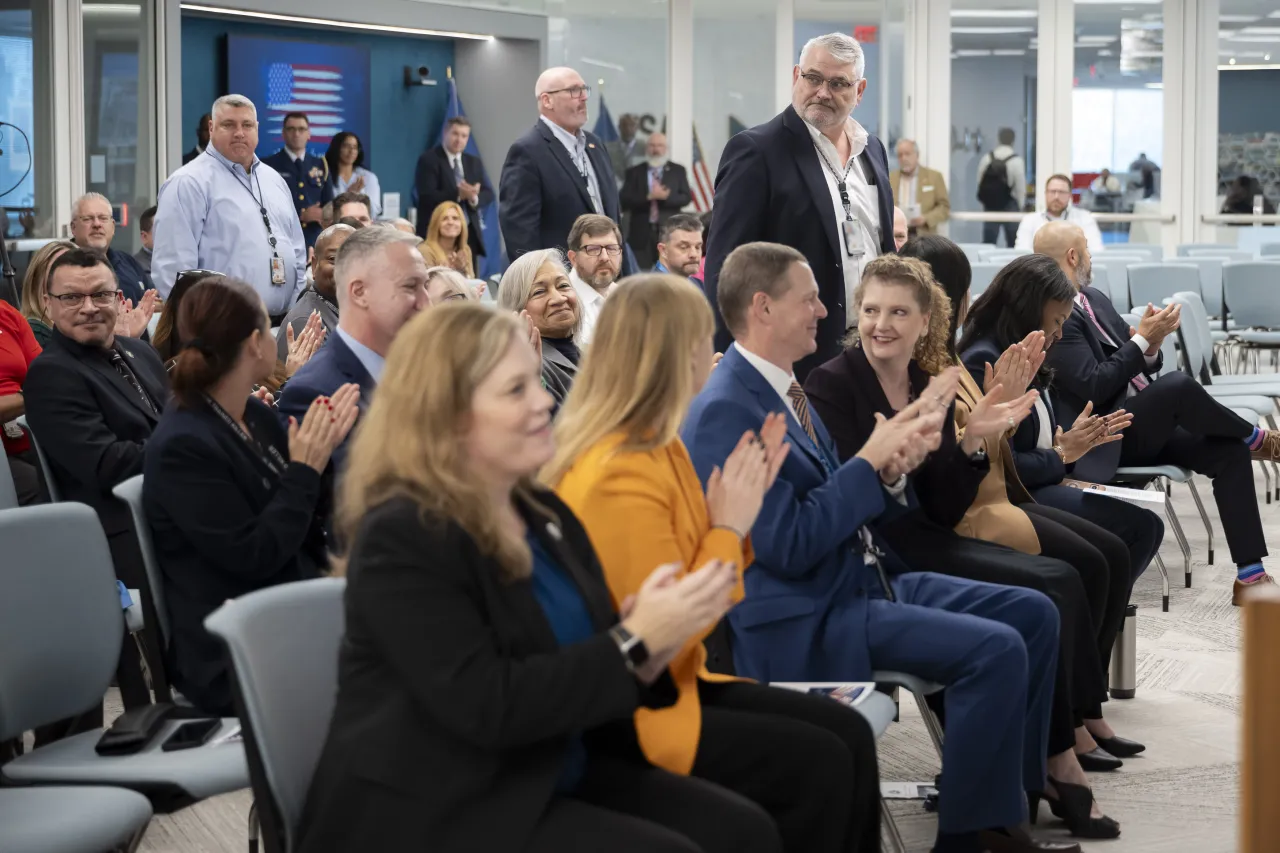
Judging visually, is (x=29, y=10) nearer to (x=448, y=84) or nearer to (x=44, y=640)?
(x=448, y=84)

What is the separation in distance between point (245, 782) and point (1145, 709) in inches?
107

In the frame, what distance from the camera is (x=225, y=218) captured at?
19.6 feet

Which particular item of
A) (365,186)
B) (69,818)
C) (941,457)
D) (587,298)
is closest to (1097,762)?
(941,457)

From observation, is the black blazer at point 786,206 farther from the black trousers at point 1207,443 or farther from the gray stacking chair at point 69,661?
the gray stacking chair at point 69,661

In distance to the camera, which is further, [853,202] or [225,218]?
[225,218]

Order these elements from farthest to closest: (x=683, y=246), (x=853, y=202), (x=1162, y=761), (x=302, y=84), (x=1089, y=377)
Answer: (x=302, y=84) < (x=683, y=246) < (x=1089, y=377) < (x=853, y=202) < (x=1162, y=761)

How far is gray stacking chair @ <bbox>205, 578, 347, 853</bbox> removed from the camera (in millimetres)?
1983

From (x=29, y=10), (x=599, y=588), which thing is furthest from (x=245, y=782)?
(x=29, y=10)

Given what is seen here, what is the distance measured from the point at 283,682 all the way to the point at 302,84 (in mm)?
11413

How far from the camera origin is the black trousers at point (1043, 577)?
3342mm

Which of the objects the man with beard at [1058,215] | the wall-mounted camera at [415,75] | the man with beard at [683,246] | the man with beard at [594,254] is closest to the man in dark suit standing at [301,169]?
the wall-mounted camera at [415,75]

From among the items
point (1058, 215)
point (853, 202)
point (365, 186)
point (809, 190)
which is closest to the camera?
point (809, 190)

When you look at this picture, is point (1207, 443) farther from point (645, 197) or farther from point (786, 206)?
point (645, 197)

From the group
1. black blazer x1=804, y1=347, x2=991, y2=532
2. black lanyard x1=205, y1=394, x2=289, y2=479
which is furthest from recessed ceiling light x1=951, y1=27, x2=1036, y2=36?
black lanyard x1=205, y1=394, x2=289, y2=479
